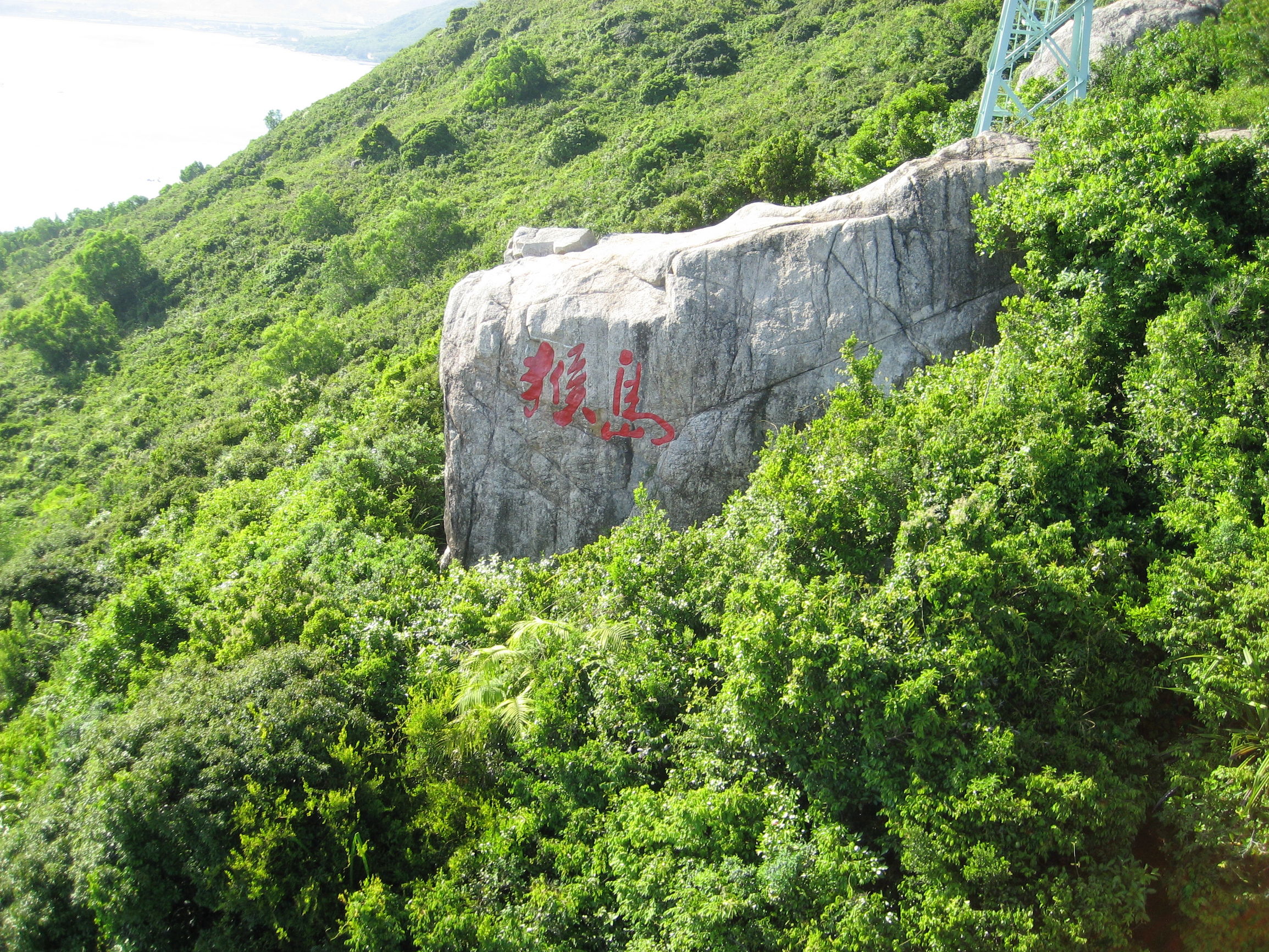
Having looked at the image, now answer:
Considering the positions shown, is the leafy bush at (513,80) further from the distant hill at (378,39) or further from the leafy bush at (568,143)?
the distant hill at (378,39)

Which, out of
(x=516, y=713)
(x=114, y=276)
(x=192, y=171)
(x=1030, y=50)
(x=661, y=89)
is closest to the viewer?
(x=516, y=713)

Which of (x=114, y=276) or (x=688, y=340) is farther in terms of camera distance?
A: (x=114, y=276)

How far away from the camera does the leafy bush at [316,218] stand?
164 feet

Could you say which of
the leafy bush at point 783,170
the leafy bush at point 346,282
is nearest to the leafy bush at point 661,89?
the leafy bush at point 346,282

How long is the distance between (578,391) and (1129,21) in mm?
22172

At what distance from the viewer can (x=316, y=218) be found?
164ft

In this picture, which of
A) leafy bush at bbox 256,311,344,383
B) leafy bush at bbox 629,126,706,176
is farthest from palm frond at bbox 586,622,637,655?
leafy bush at bbox 629,126,706,176

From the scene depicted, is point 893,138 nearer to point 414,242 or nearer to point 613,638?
point 613,638

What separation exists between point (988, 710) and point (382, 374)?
80.1 feet

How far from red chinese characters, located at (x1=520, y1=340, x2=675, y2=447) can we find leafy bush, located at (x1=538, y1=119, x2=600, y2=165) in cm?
3170

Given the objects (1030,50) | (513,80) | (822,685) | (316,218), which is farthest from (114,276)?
(822,685)

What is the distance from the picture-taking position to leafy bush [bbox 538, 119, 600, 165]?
4594 cm

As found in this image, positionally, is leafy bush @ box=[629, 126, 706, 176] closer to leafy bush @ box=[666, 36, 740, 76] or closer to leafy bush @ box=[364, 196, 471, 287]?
leafy bush @ box=[364, 196, 471, 287]

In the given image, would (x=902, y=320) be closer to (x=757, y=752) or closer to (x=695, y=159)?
(x=757, y=752)
